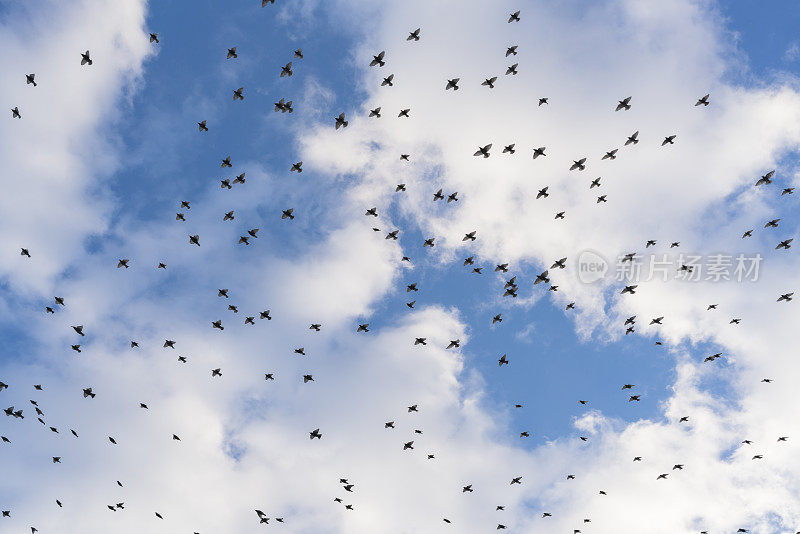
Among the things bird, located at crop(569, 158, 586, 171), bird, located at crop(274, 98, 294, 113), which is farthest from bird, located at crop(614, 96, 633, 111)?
bird, located at crop(274, 98, 294, 113)

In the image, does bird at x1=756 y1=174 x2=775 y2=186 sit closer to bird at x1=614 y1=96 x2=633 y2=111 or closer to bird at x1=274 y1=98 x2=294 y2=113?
bird at x1=614 y1=96 x2=633 y2=111

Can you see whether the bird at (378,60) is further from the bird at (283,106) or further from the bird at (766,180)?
Answer: the bird at (766,180)

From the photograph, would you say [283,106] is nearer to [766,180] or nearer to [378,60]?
[378,60]

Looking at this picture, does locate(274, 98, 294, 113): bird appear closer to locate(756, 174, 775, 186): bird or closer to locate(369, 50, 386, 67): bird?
locate(369, 50, 386, 67): bird

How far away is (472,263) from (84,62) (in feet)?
147

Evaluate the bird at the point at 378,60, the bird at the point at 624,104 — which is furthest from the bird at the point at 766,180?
the bird at the point at 378,60

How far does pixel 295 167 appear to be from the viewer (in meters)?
50.4

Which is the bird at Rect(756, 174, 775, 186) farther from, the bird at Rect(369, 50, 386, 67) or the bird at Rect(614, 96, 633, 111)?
the bird at Rect(369, 50, 386, 67)

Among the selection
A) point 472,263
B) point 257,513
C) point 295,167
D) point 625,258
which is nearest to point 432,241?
point 472,263

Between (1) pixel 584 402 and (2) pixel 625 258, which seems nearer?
(2) pixel 625 258

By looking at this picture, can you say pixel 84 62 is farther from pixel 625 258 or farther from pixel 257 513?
pixel 625 258

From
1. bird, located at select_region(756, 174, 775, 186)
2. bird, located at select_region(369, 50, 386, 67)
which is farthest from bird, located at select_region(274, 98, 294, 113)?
bird, located at select_region(756, 174, 775, 186)

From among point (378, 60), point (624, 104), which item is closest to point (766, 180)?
point (624, 104)

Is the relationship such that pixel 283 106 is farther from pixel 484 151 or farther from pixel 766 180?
pixel 766 180
